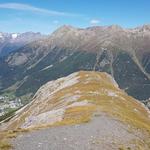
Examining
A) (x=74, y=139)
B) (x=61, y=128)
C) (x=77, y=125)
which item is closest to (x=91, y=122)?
(x=77, y=125)

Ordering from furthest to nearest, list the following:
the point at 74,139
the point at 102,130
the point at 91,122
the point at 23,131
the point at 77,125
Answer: the point at 91,122
the point at 77,125
the point at 102,130
the point at 23,131
the point at 74,139

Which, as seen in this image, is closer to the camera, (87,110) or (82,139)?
(82,139)

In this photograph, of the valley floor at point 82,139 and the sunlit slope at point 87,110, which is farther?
the sunlit slope at point 87,110

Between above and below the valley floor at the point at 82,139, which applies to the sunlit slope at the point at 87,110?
below

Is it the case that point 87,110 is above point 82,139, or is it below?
below

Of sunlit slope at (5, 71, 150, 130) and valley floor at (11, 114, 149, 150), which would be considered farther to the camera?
sunlit slope at (5, 71, 150, 130)

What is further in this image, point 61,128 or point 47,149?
point 61,128

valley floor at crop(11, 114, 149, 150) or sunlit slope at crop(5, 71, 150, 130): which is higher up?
valley floor at crop(11, 114, 149, 150)

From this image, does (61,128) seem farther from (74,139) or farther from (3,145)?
(3,145)
